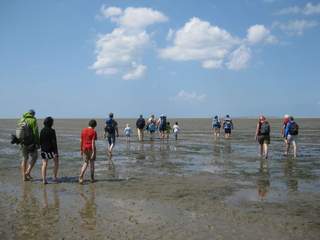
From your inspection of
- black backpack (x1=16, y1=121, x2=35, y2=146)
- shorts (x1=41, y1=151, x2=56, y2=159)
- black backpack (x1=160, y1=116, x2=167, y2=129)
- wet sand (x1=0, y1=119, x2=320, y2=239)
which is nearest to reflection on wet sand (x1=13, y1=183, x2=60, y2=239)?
wet sand (x1=0, y1=119, x2=320, y2=239)

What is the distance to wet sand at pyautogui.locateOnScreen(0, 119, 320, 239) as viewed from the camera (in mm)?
7023

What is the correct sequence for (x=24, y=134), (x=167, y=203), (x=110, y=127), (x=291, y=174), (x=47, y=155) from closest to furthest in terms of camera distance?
(x=167, y=203) < (x=47, y=155) < (x=24, y=134) < (x=291, y=174) < (x=110, y=127)

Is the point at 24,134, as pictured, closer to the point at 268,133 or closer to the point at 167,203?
the point at 167,203

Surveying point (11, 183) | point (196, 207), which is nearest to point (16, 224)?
point (196, 207)

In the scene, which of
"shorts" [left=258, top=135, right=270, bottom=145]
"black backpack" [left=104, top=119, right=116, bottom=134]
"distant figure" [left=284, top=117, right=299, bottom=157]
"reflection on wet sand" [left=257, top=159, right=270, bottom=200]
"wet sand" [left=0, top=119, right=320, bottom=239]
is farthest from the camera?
"black backpack" [left=104, top=119, right=116, bottom=134]

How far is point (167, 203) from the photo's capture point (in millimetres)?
9156

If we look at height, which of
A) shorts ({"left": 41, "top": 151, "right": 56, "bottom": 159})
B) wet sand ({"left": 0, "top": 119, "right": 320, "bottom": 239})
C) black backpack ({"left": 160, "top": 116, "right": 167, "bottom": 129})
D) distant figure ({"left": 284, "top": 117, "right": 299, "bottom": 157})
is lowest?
wet sand ({"left": 0, "top": 119, "right": 320, "bottom": 239})

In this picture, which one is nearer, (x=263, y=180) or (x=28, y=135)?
(x=28, y=135)

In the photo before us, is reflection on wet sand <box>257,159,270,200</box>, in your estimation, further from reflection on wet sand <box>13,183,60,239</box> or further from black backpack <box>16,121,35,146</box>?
black backpack <box>16,121,35,146</box>

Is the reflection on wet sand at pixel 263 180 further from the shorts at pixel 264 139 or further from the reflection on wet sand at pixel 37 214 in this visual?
the reflection on wet sand at pixel 37 214

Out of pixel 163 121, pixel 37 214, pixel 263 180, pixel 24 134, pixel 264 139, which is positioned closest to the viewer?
pixel 37 214

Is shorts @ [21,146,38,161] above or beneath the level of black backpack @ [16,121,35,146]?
beneath

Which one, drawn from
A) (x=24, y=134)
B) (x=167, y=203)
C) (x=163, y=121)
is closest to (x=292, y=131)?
(x=167, y=203)

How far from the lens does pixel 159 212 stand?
27.4ft
